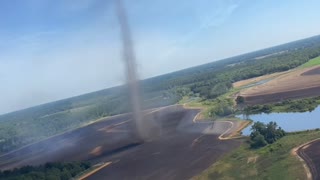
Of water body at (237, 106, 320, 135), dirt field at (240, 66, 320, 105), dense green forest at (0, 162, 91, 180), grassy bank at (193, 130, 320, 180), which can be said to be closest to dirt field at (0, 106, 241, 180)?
grassy bank at (193, 130, 320, 180)

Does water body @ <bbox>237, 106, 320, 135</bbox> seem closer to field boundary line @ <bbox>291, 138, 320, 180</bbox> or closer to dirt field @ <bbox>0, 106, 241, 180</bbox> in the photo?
dirt field @ <bbox>0, 106, 241, 180</bbox>

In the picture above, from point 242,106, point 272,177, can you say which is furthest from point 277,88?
point 272,177

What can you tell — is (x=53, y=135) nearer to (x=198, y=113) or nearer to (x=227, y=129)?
(x=198, y=113)

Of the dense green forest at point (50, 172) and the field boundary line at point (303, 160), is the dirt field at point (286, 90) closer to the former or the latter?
the field boundary line at point (303, 160)

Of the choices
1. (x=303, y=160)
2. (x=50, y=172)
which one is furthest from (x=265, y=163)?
(x=50, y=172)

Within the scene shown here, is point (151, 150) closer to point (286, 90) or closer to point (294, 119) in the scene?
point (294, 119)
